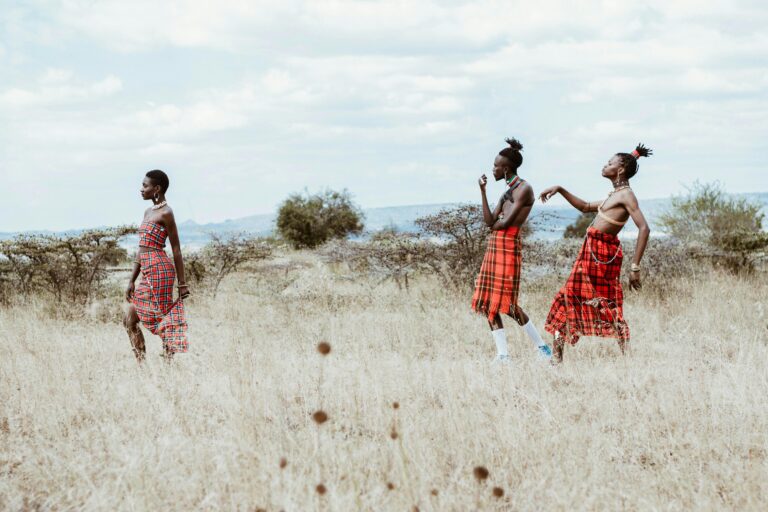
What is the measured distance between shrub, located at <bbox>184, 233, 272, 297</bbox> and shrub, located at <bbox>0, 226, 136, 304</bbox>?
1.58 m

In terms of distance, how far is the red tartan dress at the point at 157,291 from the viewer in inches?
234

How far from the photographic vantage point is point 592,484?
340 centimetres

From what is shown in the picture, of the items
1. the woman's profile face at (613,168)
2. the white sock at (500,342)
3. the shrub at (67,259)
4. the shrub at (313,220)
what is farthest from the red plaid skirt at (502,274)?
the shrub at (313,220)

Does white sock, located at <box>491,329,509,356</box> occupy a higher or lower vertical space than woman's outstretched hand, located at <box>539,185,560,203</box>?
lower

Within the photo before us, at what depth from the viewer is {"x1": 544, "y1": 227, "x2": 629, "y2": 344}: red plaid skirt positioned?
6070mm

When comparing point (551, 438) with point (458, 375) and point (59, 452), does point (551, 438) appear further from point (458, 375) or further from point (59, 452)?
point (59, 452)

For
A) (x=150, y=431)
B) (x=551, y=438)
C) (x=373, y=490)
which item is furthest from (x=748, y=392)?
(x=150, y=431)

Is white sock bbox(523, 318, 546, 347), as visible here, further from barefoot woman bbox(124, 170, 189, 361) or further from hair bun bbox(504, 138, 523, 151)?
barefoot woman bbox(124, 170, 189, 361)

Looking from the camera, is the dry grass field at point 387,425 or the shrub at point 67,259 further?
the shrub at point 67,259

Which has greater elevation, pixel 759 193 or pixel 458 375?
pixel 759 193

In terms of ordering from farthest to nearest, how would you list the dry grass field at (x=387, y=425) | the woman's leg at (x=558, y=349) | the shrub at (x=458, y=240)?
the shrub at (x=458, y=240) → the woman's leg at (x=558, y=349) → the dry grass field at (x=387, y=425)

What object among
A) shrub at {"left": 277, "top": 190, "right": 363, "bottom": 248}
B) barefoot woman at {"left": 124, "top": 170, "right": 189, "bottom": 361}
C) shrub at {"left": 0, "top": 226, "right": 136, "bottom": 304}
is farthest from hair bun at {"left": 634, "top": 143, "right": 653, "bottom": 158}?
shrub at {"left": 277, "top": 190, "right": 363, "bottom": 248}

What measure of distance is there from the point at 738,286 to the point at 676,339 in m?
4.11

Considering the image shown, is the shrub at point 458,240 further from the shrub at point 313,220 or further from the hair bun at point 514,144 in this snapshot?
the shrub at point 313,220
